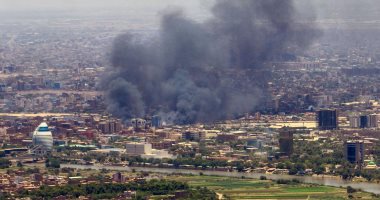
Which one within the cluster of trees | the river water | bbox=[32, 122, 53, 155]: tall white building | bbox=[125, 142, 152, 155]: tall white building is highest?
bbox=[32, 122, 53, 155]: tall white building

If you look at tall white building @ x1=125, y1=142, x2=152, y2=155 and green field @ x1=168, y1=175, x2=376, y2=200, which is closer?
green field @ x1=168, y1=175, x2=376, y2=200

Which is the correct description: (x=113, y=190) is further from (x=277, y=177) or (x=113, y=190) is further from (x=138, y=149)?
(x=138, y=149)

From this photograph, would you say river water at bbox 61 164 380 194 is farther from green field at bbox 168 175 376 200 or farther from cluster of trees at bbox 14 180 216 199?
cluster of trees at bbox 14 180 216 199

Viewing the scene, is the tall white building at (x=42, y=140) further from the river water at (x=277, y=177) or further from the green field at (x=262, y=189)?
the green field at (x=262, y=189)

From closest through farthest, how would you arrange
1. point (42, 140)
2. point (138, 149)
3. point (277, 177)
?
1. point (277, 177)
2. point (138, 149)
3. point (42, 140)

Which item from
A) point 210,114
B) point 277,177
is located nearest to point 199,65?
point 210,114

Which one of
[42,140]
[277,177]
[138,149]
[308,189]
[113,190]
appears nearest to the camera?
[113,190]

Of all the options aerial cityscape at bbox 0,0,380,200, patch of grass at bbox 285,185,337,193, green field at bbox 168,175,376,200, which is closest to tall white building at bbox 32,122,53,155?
aerial cityscape at bbox 0,0,380,200
